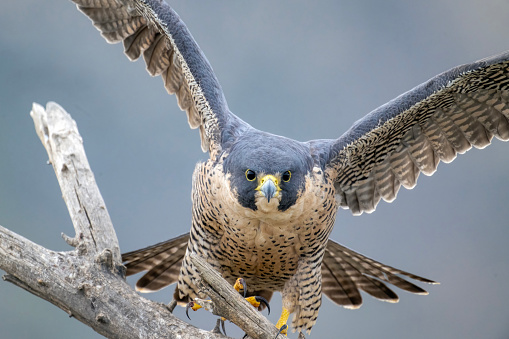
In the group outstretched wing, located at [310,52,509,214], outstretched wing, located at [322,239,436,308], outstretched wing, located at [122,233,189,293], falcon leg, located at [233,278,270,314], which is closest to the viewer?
falcon leg, located at [233,278,270,314]

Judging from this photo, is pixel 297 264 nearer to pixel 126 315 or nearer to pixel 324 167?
pixel 324 167

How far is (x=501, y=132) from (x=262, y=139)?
5.58ft

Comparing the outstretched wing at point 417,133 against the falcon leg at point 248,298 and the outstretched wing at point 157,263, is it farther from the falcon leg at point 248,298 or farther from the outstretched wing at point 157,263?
the outstretched wing at point 157,263

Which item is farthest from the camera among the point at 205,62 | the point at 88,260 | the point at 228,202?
the point at 205,62

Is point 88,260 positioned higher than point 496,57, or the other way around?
point 496,57

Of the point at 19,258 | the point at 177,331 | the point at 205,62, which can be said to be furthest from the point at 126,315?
the point at 205,62

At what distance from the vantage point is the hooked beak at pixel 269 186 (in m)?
2.55

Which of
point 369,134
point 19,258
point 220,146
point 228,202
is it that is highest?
point 369,134

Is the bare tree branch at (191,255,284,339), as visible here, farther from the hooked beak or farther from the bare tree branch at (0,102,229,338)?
the hooked beak

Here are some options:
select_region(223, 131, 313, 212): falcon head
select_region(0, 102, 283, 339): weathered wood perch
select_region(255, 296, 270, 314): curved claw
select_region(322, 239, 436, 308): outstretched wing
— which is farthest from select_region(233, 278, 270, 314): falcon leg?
select_region(223, 131, 313, 212): falcon head

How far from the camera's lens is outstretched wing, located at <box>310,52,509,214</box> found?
3275 millimetres

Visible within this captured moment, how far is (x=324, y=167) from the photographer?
321cm

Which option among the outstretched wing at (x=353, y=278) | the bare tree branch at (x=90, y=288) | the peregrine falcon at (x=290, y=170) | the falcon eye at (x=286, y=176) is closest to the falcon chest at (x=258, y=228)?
the peregrine falcon at (x=290, y=170)

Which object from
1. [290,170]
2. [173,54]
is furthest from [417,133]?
[173,54]
